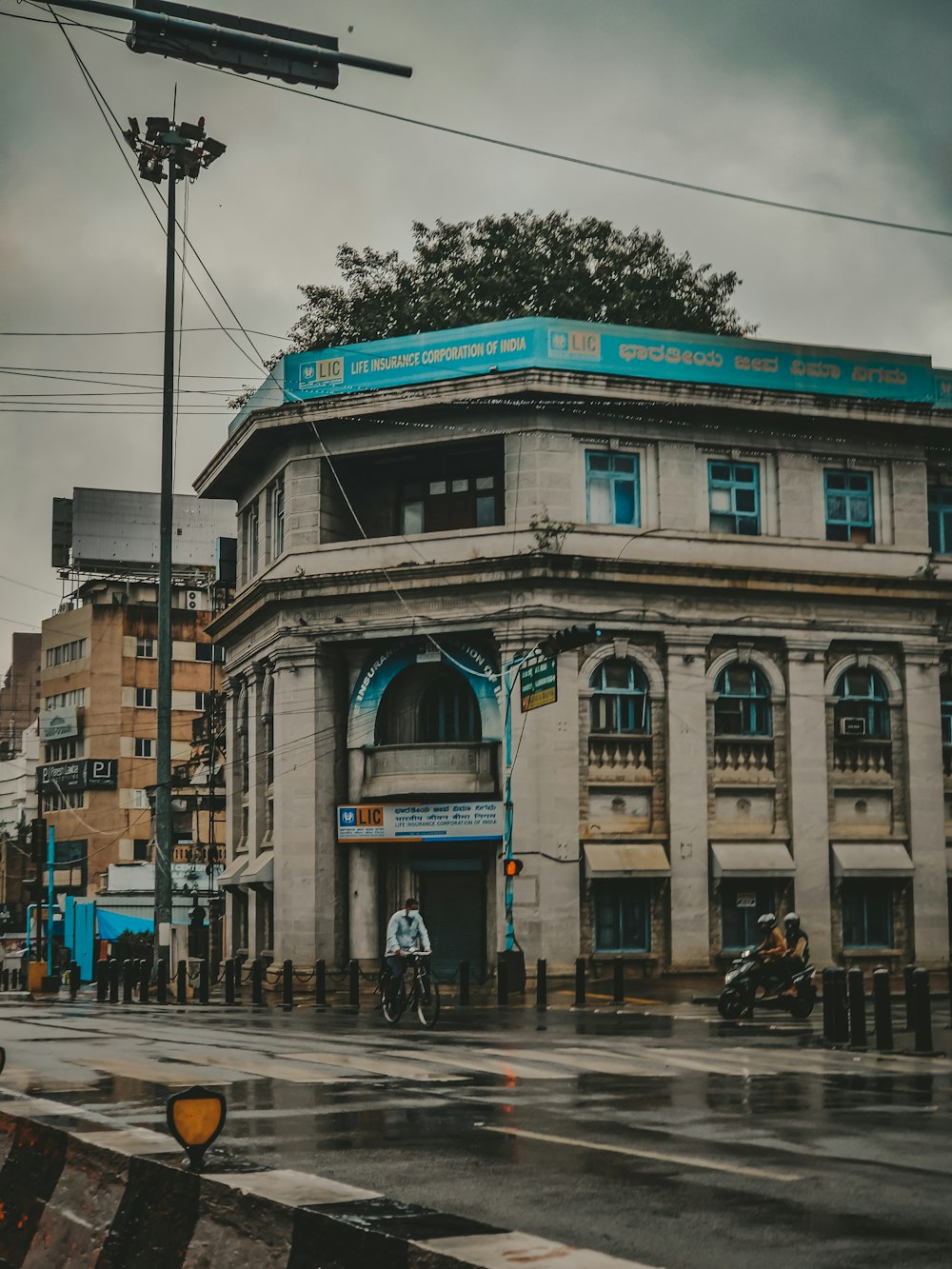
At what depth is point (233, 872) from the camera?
42.6 meters

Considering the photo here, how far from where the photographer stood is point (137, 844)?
80.8 metres

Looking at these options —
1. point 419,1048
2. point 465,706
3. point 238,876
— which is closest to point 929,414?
point 465,706

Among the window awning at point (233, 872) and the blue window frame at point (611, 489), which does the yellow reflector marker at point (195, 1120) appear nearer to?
the blue window frame at point (611, 489)

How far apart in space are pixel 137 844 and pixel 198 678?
893cm

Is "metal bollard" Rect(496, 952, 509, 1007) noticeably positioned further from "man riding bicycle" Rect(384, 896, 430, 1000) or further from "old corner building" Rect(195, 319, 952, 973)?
"man riding bicycle" Rect(384, 896, 430, 1000)

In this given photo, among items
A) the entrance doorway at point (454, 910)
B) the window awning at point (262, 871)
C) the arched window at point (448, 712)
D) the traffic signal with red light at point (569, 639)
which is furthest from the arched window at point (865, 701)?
the window awning at point (262, 871)

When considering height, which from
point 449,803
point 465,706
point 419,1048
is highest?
point 465,706

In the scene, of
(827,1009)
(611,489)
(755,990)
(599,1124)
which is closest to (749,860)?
(611,489)

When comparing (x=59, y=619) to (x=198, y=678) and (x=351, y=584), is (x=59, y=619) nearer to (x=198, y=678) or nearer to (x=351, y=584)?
(x=198, y=678)

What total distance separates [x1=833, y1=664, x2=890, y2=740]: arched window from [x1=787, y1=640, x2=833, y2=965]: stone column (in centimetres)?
66

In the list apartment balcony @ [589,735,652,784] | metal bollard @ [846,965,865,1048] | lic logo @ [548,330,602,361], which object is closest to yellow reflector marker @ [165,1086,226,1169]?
metal bollard @ [846,965,865,1048]

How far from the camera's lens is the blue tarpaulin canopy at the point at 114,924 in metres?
59.0

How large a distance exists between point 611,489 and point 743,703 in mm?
5773

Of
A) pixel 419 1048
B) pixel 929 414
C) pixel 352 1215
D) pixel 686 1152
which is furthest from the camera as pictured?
pixel 929 414
